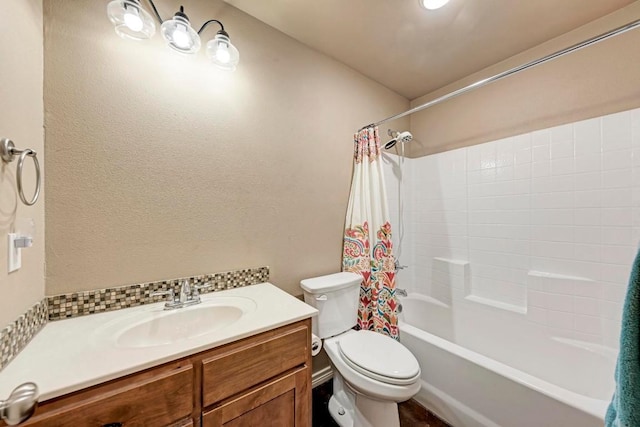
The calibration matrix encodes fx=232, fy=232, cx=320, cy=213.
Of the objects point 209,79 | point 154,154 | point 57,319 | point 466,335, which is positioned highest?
point 209,79

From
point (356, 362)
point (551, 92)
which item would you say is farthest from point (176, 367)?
point (551, 92)

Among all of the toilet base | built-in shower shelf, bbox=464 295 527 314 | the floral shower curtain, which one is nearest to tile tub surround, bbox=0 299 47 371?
the toilet base

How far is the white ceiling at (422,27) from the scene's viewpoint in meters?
1.35

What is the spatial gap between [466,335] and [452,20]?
228cm

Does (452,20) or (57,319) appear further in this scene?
(452,20)

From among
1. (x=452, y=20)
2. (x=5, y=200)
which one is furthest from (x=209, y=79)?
(x=452, y=20)

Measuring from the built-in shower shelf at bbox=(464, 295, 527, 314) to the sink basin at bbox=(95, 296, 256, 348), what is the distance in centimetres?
178

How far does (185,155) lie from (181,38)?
53 centimetres

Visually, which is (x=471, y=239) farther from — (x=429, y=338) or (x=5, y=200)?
(x=5, y=200)

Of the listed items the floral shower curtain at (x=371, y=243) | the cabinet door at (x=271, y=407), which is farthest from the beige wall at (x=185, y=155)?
the cabinet door at (x=271, y=407)

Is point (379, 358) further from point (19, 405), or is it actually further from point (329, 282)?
point (19, 405)

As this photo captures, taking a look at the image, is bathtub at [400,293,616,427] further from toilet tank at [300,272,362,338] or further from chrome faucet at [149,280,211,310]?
chrome faucet at [149,280,211,310]

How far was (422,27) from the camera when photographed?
150cm

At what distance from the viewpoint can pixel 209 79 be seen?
127 cm
